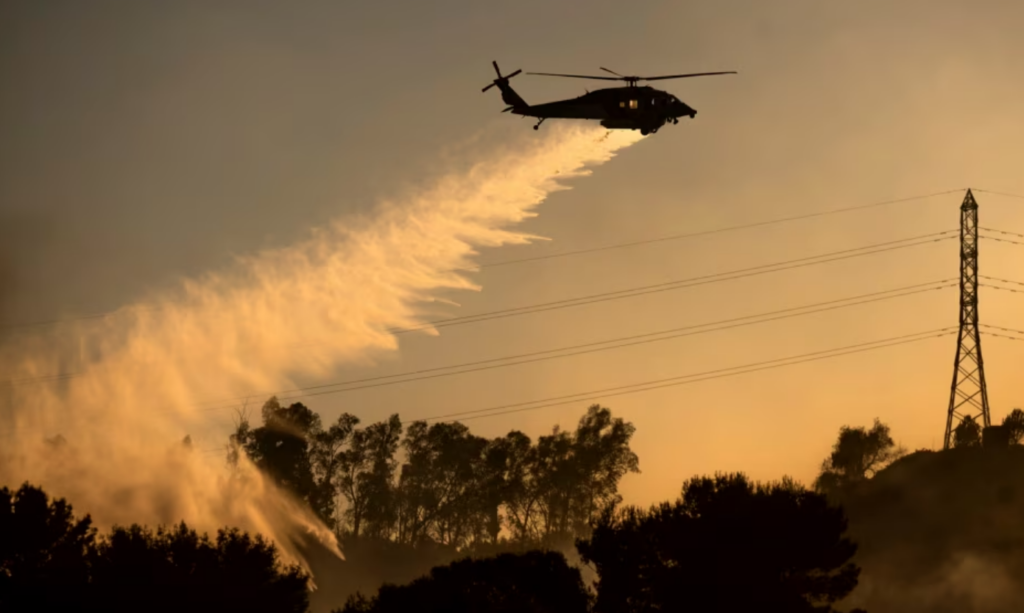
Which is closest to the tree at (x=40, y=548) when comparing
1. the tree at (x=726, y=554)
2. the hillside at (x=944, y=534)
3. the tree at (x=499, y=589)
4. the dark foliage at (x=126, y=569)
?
the dark foliage at (x=126, y=569)

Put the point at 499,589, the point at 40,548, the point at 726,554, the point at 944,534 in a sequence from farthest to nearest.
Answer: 1. the point at 944,534
2. the point at 40,548
3. the point at 499,589
4. the point at 726,554

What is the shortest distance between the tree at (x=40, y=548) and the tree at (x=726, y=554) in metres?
43.8

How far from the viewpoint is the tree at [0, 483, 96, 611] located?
104 m

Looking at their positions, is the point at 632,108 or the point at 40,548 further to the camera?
the point at 40,548

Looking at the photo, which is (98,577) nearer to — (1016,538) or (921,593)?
(921,593)

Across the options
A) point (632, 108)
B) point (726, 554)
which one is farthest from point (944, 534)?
point (632, 108)

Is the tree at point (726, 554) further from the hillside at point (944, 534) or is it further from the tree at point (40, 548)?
the hillside at point (944, 534)

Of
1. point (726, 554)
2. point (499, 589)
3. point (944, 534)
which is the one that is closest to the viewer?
point (726, 554)

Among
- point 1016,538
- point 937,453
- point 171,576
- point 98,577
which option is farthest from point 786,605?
point 937,453

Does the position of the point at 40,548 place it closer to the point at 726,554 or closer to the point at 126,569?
the point at 126,569

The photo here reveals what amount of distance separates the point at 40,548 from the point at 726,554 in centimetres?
6735

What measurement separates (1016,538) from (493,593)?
104 m

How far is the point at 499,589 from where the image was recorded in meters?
107

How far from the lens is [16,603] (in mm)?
101250
